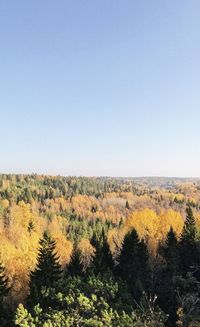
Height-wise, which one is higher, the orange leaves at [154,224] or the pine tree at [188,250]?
the pine tree at [188,250]

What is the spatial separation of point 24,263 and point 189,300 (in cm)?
5167

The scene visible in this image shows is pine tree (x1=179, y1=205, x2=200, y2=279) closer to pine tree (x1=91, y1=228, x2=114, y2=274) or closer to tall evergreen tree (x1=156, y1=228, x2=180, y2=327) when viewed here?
tall evergreen tree (x1=156, y1=228, x2=180, y2=327)

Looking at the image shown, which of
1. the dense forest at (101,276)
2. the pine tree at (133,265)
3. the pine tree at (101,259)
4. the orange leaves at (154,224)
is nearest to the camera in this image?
the dense forest at (101,276)

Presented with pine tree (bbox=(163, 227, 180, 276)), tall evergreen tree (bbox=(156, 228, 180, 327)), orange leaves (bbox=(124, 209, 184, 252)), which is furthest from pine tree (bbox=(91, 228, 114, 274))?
orange leaves (bbox=(124, 209, 184, 252))

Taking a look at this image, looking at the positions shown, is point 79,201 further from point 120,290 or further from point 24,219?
point 120,290

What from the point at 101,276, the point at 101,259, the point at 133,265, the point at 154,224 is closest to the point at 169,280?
the point at 133,265

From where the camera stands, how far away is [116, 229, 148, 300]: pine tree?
49.9 m

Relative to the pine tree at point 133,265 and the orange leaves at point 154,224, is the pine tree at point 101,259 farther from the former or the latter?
the orange leaves at point 154,224

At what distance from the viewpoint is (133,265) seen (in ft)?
167

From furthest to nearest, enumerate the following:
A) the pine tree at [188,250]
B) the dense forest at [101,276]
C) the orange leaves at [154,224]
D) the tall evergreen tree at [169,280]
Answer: the orange leaves at [154,224] < the pine tree at [188,250] < the tall evergreen tree at [169,280] < the dense forest at [101,276]

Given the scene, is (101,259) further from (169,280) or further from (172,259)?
(172,259)

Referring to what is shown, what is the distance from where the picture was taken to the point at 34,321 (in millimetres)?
20656

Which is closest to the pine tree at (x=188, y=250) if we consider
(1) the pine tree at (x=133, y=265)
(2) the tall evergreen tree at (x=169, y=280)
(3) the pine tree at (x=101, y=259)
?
(2) the tall evergreen tree at (x=169, y=280)

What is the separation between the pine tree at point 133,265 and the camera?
49875 millimetres
